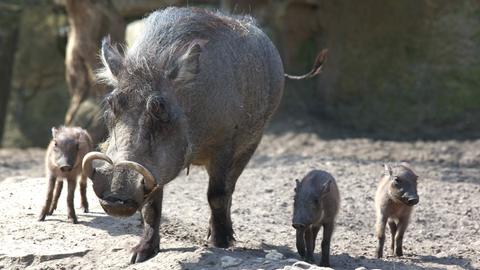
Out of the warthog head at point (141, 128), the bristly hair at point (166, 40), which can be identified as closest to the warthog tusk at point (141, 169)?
the warthog head at point (141, 128)

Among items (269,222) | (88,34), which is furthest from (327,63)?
Answer: (269,222)

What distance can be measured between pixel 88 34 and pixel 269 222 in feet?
13.4

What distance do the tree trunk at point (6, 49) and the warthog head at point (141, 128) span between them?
25.6ft

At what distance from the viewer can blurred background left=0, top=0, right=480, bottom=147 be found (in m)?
11.1

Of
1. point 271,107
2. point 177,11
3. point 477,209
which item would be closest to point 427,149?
point 477,209

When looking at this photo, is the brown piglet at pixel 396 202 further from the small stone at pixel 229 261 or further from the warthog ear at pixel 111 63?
the warthog ear at pixel 111 63

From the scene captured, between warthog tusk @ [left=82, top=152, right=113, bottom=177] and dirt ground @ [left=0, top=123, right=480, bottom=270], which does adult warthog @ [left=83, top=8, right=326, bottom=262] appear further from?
dirt ground @ [left=0, top=123, right=480, bottom=270]

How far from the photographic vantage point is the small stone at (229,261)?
17.6 ft

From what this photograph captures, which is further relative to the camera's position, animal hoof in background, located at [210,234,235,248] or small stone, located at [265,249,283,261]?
animal hoof in background, located at [210,234,235,248]

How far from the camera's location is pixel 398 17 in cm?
1162

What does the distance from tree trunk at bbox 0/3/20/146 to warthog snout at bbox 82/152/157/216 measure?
331 inches

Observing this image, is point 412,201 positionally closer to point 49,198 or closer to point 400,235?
point 400,235

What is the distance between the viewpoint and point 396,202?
6.60 m

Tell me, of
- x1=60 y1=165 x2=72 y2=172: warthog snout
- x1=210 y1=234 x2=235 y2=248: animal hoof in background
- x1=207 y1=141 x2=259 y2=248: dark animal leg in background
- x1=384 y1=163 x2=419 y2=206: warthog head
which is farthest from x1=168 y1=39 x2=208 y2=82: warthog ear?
x1=384 y1=163 x2=419 y2=206: warthog head
